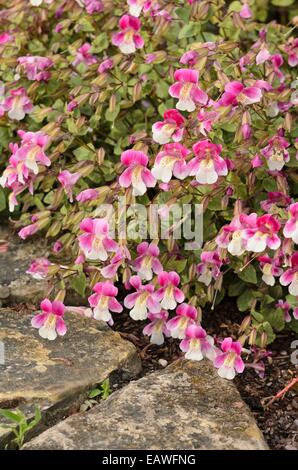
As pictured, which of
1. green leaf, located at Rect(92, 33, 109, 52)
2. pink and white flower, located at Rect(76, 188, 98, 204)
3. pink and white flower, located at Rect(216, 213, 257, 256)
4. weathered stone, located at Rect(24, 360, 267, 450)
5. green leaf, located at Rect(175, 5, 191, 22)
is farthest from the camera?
green leaf, located at Rect(92, 33, 109, 52)

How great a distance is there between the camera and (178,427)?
2248 millimetres

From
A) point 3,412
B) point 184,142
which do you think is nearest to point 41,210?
point 184,142

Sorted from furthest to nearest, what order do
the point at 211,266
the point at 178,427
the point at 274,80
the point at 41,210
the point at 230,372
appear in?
the point at 41,210
the point at 274,80
the point at 211,266
the point at 230,372
the point at 178,427

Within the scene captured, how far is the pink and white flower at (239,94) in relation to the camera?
93.0 inches

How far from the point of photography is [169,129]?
7.80 feet

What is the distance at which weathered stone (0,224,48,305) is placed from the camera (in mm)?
2871

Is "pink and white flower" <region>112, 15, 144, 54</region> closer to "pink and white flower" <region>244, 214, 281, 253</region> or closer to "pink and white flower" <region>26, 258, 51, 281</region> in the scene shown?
"pink and white flower" <region>26, 258, 51, 281</region>

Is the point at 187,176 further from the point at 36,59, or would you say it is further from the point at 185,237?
the point at 36,59

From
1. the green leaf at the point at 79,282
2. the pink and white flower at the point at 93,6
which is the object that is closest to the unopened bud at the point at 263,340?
the green leaf at the point at 79,282

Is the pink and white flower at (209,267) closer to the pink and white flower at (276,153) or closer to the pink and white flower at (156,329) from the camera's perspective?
the pink and white flower at (156,329)

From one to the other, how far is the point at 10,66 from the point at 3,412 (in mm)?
1222

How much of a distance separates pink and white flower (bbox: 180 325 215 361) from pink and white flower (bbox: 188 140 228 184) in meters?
0.38

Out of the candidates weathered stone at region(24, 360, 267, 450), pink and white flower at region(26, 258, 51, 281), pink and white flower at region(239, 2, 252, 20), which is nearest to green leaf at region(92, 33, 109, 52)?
pink and white flower at region(239, 2, 252, 20)

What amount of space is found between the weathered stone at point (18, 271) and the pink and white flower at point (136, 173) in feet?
1.94
